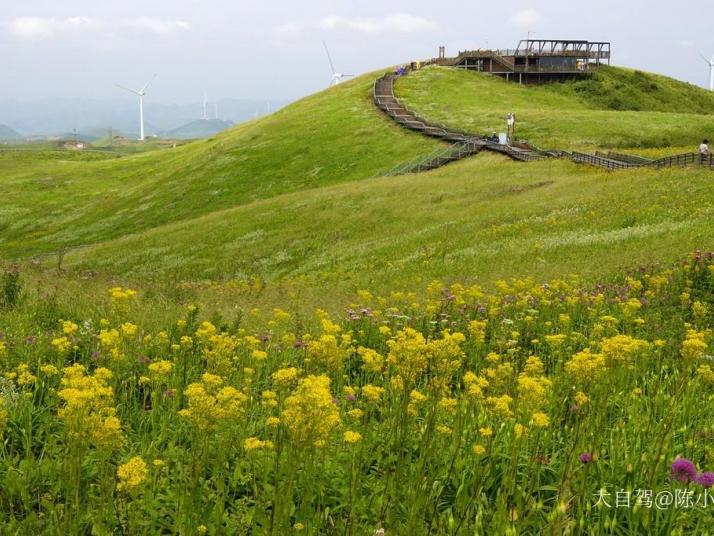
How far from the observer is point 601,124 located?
6531cm

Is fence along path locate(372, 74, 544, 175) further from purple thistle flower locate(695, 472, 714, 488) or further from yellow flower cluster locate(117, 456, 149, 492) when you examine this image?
yellow flower cluster locate(117, 456, 149, 492)

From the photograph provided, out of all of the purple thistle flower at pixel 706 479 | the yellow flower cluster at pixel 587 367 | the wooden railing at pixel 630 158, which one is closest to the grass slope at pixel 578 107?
the wooden railing at pixel 630 158

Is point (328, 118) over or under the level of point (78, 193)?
over

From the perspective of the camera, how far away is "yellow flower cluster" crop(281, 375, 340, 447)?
169 inches

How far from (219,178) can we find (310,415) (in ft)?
217

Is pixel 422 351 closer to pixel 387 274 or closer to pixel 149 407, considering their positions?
pixel 149 407

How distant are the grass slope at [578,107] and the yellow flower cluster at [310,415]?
187ft

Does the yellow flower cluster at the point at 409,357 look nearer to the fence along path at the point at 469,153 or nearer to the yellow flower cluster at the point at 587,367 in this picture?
the yellow flower cluster at the point at 587,367

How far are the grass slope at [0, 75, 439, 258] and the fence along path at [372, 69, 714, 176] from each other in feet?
6.57

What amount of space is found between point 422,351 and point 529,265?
1685 cm

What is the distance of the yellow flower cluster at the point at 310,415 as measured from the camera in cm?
430

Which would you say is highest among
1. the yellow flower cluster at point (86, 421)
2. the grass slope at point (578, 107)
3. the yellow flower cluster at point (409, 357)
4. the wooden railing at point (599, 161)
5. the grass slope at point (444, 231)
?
the grass slope at point (578, 107)

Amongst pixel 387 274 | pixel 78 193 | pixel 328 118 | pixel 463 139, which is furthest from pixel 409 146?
pixel 78 193

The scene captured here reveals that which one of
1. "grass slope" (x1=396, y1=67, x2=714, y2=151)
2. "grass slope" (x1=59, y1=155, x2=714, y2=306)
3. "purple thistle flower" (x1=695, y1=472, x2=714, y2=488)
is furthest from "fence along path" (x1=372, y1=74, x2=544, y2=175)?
"purple thistle flower" (x1=695, y1=472, x2=714, y2=488)
